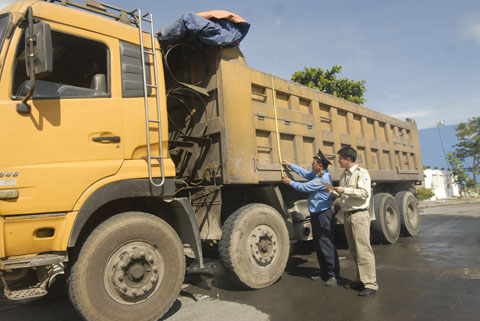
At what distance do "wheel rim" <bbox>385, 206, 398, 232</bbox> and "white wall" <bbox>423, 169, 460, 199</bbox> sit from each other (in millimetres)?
19059

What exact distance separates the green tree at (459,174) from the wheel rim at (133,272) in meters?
29.3

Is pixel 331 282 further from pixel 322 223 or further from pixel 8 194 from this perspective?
pixel 8 194

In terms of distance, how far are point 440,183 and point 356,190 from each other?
87.8 ft

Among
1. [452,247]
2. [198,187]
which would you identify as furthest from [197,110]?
[452,247]

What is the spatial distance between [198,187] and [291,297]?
5.41 feet

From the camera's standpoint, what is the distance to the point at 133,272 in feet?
9.64

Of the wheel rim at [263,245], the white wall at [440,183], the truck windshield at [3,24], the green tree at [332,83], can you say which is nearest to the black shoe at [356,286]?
the wheel rim at [263,245]

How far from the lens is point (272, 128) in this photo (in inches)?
184

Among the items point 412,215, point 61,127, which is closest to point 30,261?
point 61,127

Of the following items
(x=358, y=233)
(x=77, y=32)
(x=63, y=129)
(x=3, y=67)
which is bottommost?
(x=358, y=233)

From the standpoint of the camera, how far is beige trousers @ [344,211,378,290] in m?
3.84

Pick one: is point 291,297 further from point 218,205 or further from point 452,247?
point 452,247

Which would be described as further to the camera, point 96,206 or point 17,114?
point 96,206

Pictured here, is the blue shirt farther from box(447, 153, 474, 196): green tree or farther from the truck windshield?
box(447, 153, 474, 196): green tree
